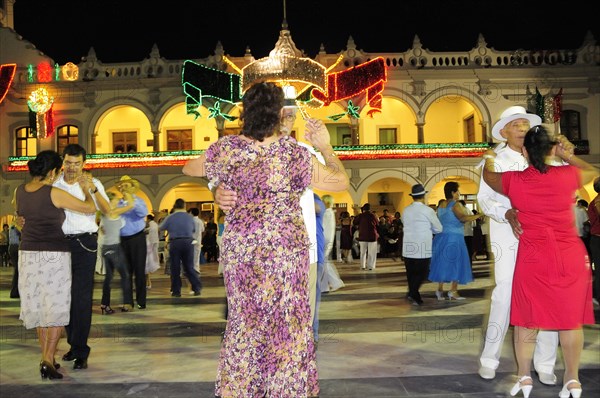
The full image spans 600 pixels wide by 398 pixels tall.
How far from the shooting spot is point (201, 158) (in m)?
2.91

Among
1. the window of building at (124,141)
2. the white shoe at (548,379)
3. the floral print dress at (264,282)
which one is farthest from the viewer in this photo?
the window of building at (124,141)

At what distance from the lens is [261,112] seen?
9.30ft

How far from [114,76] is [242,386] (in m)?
24.6

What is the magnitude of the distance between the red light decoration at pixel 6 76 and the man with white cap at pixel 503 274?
2486cm

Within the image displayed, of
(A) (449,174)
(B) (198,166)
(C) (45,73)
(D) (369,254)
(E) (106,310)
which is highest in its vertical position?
(C) (45,73)

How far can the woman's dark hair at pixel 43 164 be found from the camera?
482 cm

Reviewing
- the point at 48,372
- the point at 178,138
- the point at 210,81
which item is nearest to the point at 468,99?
the point at 210,81

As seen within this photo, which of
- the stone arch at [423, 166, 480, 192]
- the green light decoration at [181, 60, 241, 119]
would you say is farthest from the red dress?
the stone arch at [423, 166, 480, 192]

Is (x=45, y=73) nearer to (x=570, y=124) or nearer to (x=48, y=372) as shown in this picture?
(x=48, y=372)

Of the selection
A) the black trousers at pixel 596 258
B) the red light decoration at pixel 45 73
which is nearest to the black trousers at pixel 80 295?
the black trousers at pixel 596 258

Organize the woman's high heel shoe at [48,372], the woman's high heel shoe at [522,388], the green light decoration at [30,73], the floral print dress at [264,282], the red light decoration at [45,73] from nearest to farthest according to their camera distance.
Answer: the floral print dress at [264,282], the woman's high heel shoe at [522,388], the woman's high heel shoe at [48,372], the red light decoration at [45,73], the green light decoration at [30,73]

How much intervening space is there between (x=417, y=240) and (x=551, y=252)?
5.19 metres

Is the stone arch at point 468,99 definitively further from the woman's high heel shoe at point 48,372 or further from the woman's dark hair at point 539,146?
the woman's high heel shoe at point 48,372

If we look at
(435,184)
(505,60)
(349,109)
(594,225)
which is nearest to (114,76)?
(349,109)
